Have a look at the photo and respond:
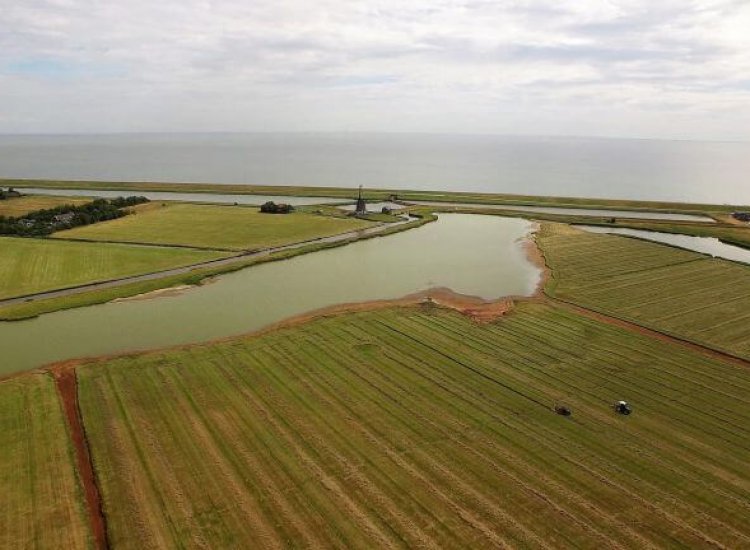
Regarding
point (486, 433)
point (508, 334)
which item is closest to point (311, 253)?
point (508, 334)

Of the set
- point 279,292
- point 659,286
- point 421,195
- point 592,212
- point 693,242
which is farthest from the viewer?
point 421,195

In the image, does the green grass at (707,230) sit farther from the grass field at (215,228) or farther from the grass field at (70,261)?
the grass field at (70,261)

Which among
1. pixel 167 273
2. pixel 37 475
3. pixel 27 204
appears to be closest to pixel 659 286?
pixel 167 273

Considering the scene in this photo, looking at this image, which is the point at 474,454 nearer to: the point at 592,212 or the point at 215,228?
the point at 215,228

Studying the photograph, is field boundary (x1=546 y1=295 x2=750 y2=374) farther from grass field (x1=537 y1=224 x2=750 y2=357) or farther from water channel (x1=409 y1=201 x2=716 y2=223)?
water channel (x1=409 y1=201 x2=716 y2=223)

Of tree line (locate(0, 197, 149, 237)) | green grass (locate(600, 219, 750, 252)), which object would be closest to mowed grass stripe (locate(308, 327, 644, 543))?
tree line (locate(0, 197, 149, 237))
